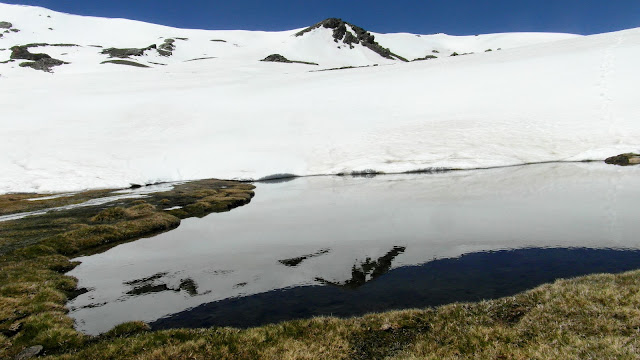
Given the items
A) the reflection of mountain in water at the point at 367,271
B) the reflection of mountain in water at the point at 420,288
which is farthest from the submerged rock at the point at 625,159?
the reflection of mountain in water at the point at 367,271

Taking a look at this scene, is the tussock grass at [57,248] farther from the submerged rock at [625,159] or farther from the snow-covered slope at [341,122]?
the submerged rock at [625,159]

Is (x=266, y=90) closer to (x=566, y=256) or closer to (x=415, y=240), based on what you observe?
(x=415, y=240)

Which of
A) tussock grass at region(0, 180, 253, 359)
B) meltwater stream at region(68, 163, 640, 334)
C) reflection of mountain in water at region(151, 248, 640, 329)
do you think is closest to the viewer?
tussock grass at region(0, 180, 253, 359)

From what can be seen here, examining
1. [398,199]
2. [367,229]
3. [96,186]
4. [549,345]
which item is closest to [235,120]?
[96,186]

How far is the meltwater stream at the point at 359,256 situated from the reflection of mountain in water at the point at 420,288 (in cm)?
5

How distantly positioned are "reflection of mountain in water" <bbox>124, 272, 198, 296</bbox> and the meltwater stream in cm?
10

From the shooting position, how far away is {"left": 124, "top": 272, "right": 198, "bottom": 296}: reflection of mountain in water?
750 inches

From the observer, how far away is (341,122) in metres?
80.5

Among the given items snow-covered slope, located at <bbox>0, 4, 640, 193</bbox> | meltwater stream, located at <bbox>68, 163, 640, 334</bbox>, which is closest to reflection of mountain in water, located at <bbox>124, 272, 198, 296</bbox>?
meltwater stream, located at <bbox>68, 163, 640, 334</bbox>

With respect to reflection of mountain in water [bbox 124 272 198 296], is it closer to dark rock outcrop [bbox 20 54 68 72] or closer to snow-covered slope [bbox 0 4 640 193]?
snow-covered slope [bbox 0 4 640 193]

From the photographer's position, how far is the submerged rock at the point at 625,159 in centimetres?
5419

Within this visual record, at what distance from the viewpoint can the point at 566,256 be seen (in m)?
19.7

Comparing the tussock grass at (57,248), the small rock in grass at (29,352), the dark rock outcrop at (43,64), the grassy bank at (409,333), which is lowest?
the tussock grass at (57,248)

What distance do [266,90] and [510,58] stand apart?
66060 millimetres
